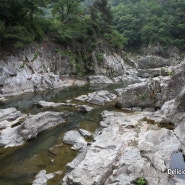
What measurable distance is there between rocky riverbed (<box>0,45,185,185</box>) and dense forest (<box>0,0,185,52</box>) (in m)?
8.27

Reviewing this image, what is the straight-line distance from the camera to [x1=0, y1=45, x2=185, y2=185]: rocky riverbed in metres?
9.45

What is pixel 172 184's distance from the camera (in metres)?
8.73

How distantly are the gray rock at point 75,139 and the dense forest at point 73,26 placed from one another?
17492 millimetres

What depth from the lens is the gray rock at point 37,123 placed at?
47.8 ft

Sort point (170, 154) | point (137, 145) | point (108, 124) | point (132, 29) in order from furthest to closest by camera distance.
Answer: point (132, 29)
point (108, 124)
point (137, 145)
point (170, 154)

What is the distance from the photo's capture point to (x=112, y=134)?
45.8ft

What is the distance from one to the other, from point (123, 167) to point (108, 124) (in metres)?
7.09

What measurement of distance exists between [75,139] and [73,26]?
29.6 m

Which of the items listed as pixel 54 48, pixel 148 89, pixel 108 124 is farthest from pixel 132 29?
pixel 108 124

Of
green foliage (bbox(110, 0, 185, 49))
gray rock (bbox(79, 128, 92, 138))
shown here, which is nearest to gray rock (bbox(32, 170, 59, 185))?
gray rock (bbox(79, 128, 92, 138))

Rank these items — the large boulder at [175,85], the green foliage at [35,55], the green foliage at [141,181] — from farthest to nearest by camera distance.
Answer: the green foliage at [35,55], the large boulder at [175,85], the green foliage at [141,181]

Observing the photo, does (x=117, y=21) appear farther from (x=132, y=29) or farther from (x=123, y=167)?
(x=123, y=167)

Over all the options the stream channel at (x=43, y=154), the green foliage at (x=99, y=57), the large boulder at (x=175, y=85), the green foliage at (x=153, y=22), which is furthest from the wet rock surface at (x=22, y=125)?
the green foliage at (x=153, y=22)

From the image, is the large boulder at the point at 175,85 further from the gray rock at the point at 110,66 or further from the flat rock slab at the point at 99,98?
the gray rock at the point at 110,66
